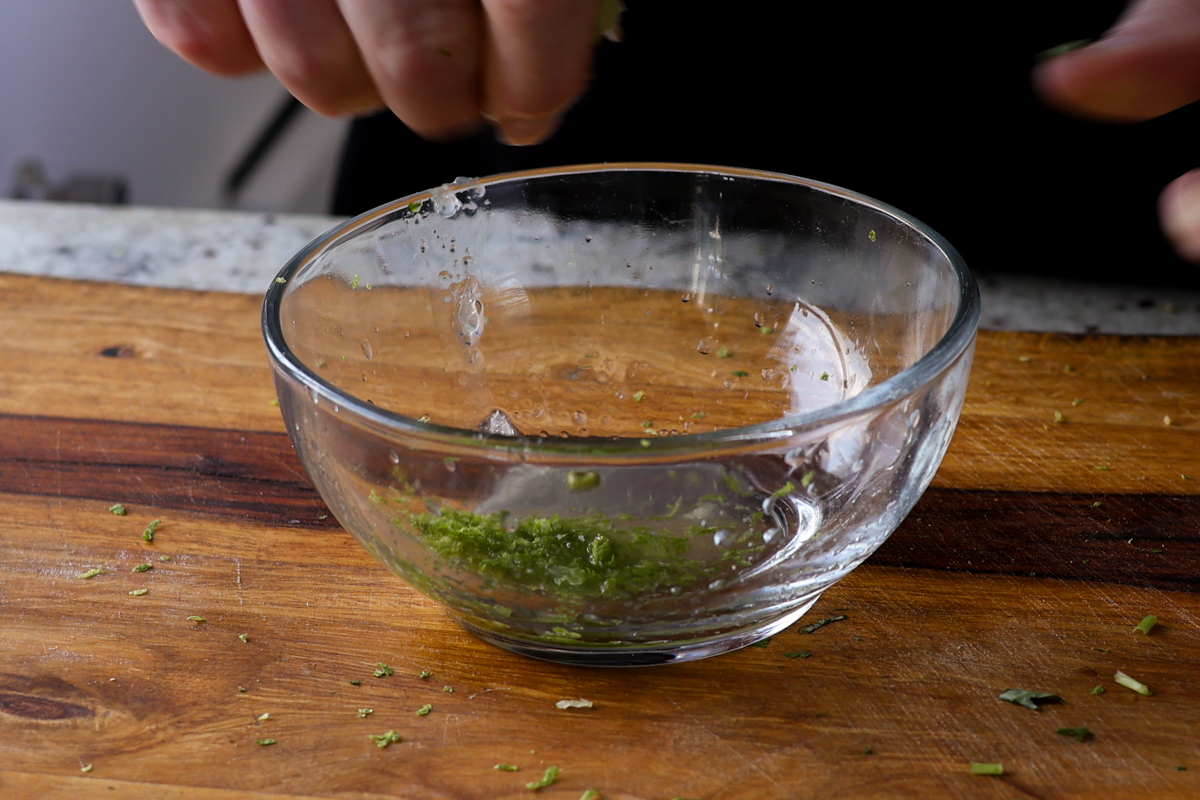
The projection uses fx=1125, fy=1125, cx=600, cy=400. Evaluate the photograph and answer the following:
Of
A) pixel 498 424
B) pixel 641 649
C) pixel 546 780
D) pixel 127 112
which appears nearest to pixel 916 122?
pixel 498 424

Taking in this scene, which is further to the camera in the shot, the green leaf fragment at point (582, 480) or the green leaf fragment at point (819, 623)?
the green leaf fragment at point (819, 623)

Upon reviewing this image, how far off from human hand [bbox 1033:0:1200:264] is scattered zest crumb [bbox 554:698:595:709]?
1.66 feet

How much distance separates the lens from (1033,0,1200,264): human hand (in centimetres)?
72

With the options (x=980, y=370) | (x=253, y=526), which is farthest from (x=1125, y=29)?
(x=253, y=526)

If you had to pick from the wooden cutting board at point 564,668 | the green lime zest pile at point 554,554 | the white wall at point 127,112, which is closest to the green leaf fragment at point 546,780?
the wooden cutting board at point 564,668

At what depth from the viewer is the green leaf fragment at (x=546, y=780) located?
0.73 m

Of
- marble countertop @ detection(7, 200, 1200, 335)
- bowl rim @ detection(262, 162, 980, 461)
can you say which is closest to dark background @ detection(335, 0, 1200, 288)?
marble countertop @ detection(7, 200, 1200, 335)

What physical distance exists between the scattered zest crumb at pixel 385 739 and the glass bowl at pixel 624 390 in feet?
0.32

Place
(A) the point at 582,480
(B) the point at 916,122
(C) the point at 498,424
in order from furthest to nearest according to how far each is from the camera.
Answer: (B) the point at 916,122 < (C) the point at 498,424 < (A) the point at 582,480

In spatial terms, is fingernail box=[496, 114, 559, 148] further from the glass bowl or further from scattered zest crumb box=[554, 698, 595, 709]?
scattered zest crumb box=[554, 698, 595, 709]

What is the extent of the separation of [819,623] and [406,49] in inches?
20.6

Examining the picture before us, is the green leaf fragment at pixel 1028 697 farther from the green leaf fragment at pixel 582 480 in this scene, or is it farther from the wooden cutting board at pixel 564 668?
the green leaf fragment at pixel 582 480

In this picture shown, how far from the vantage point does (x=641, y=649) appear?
813mm

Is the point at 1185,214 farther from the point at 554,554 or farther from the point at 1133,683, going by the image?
the point at 554,554
